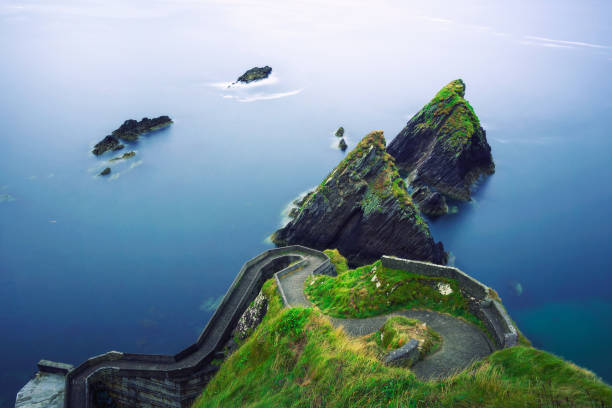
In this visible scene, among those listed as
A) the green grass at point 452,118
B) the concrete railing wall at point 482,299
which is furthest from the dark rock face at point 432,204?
the concrete railing wall at point 482,299

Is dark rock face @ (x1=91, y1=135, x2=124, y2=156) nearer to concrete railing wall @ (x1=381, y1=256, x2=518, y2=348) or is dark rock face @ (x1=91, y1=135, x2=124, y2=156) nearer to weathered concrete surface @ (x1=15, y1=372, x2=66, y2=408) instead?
weathered concrete surface @ (x1=15, y1=372, x2=66, y2=408)

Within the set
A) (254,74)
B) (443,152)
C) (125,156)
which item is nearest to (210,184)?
(125,156)

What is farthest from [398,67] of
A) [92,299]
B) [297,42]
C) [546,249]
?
[92,299]

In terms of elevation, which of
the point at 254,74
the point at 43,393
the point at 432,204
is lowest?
the point at 43,393

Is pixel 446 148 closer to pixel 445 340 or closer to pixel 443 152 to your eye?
pixel 443 152

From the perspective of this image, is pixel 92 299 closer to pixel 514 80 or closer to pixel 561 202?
pixel 561 202

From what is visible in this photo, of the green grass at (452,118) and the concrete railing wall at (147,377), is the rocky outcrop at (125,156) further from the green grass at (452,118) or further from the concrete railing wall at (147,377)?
the green grass at (452,118)
